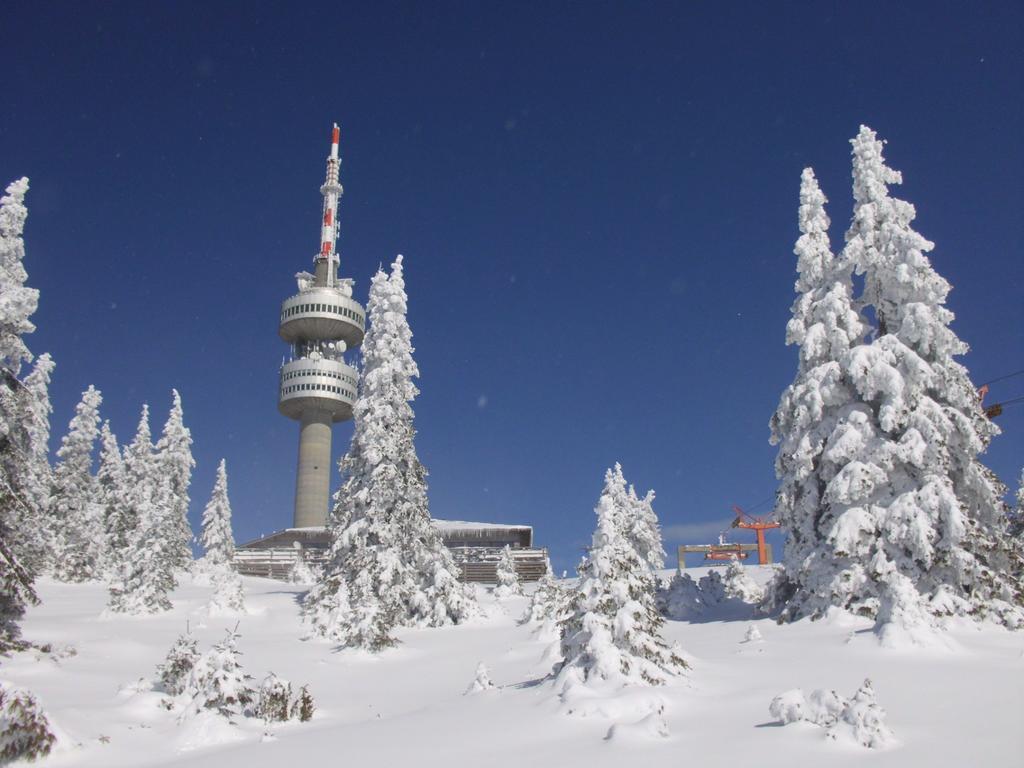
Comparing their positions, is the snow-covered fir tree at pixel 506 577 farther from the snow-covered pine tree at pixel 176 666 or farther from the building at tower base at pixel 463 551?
the snow-covered pine tree at pixel 176 666

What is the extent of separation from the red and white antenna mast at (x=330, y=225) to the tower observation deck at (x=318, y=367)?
184 mm

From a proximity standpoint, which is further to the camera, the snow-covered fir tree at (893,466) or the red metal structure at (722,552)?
the red metal structure at (722,552)

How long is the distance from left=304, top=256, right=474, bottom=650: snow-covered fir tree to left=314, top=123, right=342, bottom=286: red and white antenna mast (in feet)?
285

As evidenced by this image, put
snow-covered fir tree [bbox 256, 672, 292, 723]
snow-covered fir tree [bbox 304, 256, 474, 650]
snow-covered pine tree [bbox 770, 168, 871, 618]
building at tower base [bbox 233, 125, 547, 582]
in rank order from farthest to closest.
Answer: building at tower base [bbox 233, 125, 547, 582] < snow-covered fir tree [bbox 304, 256, 474, 650] < snow-covered pine tree [bbox 770, 168, 871, 618] < snow-covered fir tree [bbox 256, 672, 292, 723]

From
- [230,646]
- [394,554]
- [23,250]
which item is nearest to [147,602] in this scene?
[394,554]

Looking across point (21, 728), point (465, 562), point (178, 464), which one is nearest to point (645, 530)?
point (465, 562)

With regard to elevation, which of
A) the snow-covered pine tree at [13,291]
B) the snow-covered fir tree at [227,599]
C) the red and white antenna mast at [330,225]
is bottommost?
the snow-covered fir tree at [227,599]

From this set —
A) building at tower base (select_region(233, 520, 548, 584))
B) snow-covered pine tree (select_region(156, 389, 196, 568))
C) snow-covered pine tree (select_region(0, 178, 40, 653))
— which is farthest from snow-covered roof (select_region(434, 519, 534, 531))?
snow-covered pine tree (select_region(0, 178, 40, 653))

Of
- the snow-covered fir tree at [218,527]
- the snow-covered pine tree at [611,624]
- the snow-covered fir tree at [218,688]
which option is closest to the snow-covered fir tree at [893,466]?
the snow-covered pine tree at [611,624]

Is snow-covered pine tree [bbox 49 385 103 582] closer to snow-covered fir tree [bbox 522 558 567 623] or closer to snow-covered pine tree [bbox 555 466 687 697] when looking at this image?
snow-covered fir tree [bbox 522 558 567 623]

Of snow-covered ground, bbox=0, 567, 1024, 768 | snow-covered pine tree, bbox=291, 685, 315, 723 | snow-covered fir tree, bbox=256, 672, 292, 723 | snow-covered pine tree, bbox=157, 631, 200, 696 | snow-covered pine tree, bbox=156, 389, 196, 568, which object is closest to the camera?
snow-covered ground, bbox=0, 567, 1024, 768

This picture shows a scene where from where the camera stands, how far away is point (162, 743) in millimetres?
12094

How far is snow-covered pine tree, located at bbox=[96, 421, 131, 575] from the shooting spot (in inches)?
2192

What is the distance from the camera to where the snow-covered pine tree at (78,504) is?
50322 millimetres
